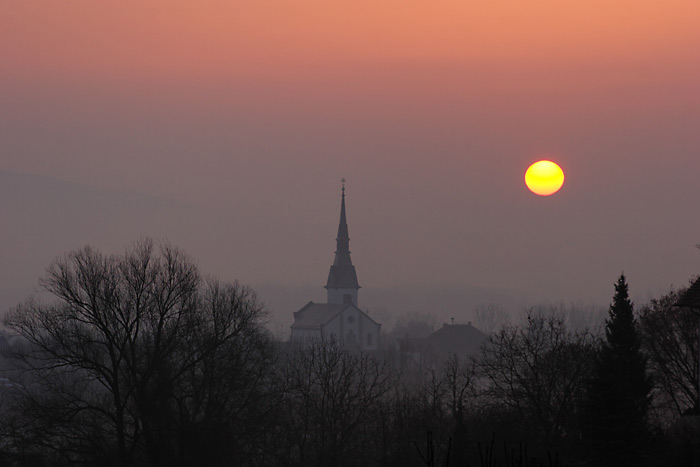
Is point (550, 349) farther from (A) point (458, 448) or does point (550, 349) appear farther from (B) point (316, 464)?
(A) point (458, 448)

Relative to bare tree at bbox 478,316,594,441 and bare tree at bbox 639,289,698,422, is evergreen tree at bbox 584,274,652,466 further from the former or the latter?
bare tree at bbox 639,289,698,422

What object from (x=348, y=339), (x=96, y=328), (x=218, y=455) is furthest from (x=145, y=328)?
(x=348, y=339)

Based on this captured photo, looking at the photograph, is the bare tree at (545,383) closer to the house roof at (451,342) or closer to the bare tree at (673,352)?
the bare tree at (673,352)

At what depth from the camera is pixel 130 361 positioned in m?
42.1

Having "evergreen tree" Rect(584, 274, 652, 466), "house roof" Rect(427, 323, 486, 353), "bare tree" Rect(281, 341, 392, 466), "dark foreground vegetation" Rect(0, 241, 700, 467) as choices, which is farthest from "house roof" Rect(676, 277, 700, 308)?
"house roof" Rect(427, 323, 486, 353)

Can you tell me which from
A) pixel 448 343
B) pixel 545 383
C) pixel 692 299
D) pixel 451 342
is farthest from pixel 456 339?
pixel 692 299

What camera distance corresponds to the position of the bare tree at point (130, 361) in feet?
131

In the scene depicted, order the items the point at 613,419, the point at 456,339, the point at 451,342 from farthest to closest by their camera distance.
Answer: the point at 456,339 < the point at 451,342 < the point at 613,419

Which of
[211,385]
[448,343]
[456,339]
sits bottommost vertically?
[211,385]

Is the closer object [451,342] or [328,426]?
[328,426]

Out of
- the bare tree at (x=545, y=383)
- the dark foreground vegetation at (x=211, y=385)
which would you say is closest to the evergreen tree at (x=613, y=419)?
the dark foreground vegetation at (x=211, y=385)

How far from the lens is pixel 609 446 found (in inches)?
1222

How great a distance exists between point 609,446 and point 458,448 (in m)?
4.40

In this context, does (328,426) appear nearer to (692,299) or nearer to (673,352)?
(673,352)
